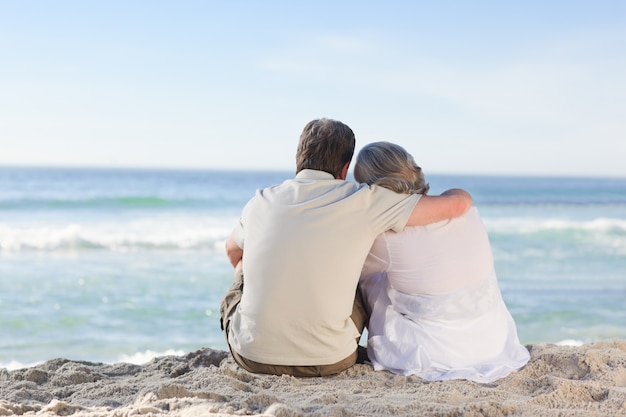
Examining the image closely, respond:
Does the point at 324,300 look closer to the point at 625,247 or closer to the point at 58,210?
the point at 625,247

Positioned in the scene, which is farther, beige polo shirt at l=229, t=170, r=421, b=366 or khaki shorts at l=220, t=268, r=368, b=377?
khaki shorts at l=220, t=268, r=368, b=377

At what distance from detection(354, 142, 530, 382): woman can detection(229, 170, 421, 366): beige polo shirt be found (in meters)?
0.18

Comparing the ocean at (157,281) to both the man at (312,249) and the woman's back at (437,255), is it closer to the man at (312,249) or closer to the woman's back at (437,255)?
the man at (312,249)

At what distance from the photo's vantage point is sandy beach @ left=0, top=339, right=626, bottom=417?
235 cm

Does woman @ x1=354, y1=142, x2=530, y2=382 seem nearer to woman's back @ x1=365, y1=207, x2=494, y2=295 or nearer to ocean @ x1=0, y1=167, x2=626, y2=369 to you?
woman's back @ x1=365, y1=207, x2=494, y2=295

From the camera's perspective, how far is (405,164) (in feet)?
9.48

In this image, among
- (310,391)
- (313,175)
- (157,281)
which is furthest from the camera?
(157,281)

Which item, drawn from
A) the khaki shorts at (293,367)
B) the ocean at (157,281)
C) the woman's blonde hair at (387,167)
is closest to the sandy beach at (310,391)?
the khaki shorts at (293,367)

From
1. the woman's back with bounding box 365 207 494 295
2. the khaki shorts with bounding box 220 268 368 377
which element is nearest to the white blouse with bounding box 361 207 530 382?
the woman's back with bounding box 365 207 494 295

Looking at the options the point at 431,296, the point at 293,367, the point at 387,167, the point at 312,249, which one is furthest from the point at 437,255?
the point at 293,367

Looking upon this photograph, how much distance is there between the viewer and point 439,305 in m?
2.97

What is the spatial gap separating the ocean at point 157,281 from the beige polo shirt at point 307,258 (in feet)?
8.23

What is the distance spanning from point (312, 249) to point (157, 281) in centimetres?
584

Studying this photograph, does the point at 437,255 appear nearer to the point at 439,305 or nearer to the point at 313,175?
the point at 439,305
